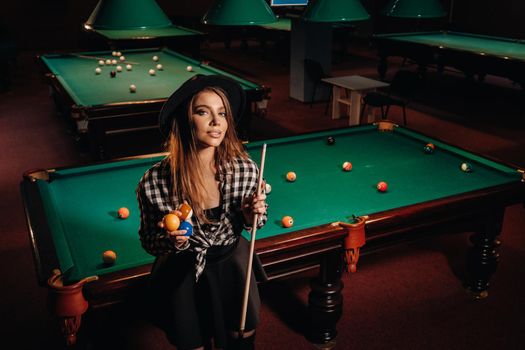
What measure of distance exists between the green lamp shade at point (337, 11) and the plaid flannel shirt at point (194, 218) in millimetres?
1371

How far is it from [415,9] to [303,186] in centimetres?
147

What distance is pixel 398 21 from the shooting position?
12141 mm

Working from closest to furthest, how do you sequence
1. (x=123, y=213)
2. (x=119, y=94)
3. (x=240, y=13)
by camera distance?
1. (x=123, y=213)
2. (x=240, y=13)
3. (x=119, y=94)

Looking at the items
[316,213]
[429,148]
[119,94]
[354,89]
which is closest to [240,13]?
[316,213]

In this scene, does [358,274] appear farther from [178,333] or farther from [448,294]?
[178,333]

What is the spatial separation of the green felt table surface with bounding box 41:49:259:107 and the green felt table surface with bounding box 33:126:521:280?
1.58 metres

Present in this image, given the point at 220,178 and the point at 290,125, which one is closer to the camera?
the point at 220,178

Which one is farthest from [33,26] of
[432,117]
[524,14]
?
[524,14]

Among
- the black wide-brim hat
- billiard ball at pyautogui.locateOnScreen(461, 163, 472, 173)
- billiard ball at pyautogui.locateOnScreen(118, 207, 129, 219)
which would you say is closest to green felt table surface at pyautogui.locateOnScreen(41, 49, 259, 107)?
billiard ball at pyautogui.locateOnScreen(118, 207, 129, 219)

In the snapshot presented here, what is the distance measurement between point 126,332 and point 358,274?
1477 millimetres

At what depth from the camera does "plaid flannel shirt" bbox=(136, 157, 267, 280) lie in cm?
178

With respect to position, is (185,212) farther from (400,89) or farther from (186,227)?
(400,89)

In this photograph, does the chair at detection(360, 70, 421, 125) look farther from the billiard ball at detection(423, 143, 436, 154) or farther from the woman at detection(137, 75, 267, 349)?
the woman at detection(137, 75, 267, 349)

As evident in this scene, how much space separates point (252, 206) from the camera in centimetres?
172
